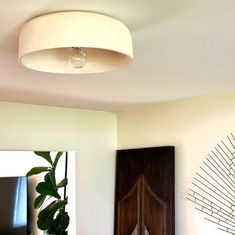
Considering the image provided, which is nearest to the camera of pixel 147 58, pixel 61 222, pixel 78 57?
pixel 78 57

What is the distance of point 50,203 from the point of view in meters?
3.47

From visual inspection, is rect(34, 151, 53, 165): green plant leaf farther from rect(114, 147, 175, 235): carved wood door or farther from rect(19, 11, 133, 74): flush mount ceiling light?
rect(19, 11, 133, 74): flush mount ceiling light

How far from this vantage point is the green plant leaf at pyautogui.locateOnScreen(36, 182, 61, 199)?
10.8ft

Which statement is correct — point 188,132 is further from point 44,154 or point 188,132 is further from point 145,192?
point 44,154

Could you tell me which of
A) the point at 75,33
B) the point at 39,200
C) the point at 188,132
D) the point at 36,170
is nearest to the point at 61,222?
the point at 39,200

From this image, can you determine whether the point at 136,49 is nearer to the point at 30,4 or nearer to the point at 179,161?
the point at 30,4

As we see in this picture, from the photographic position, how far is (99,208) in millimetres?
3748

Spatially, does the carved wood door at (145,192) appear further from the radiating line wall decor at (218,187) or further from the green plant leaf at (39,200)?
the green plant leaf at (39,200)

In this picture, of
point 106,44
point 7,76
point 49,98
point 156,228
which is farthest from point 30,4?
point 156,228

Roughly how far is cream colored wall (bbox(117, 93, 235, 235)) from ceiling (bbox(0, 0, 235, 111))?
0.50 feet

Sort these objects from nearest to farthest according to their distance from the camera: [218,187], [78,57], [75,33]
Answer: [75,33], [78,57], [218,187]

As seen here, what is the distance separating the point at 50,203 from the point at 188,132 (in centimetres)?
134

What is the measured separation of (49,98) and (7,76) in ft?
2.63

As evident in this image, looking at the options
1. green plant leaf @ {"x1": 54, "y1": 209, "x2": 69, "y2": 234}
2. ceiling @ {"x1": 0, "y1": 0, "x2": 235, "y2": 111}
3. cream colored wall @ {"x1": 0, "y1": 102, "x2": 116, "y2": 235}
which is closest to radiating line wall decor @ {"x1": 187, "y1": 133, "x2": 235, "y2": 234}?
ceiling @ {"x1": 0, "y1": 0, "x2": 235, "y2": 111}
